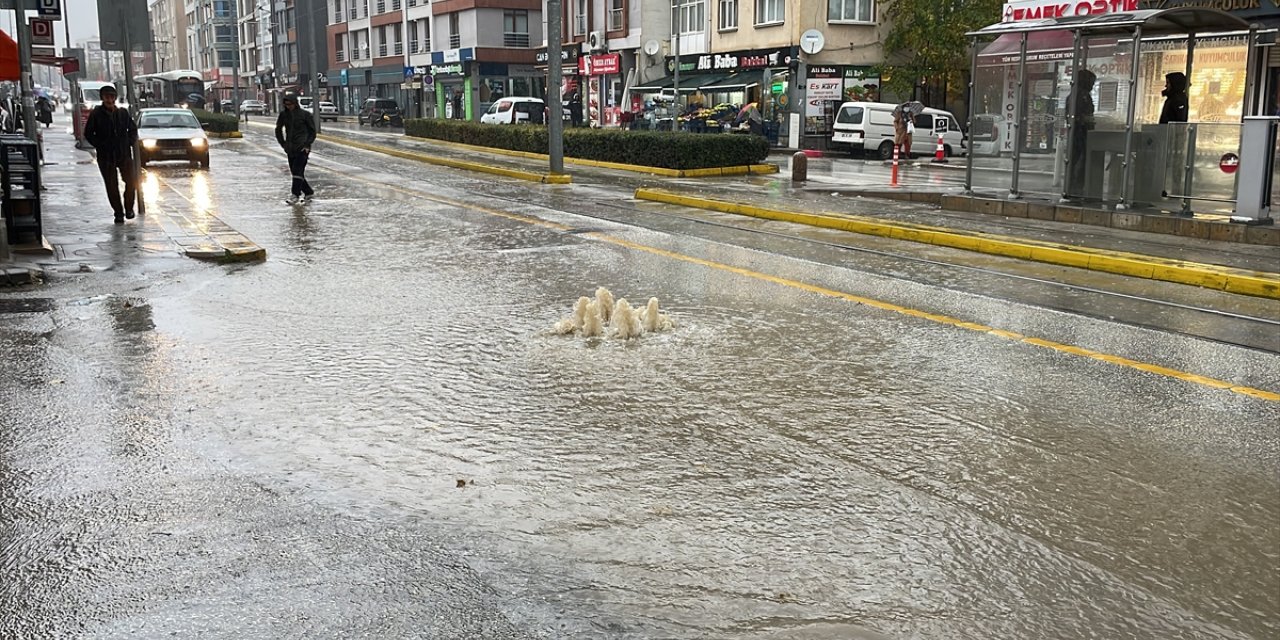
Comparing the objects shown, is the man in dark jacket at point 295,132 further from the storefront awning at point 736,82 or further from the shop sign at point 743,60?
the storefront awning at point 736,82

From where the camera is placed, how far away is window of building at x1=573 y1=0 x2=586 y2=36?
55.9 m

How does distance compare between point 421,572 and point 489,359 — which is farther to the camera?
point 489,359

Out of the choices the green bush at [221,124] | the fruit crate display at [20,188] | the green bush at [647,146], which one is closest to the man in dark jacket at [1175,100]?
the green bush at [647,146]

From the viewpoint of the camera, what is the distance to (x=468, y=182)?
74.0ft

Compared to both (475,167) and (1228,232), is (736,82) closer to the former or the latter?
(475,167)

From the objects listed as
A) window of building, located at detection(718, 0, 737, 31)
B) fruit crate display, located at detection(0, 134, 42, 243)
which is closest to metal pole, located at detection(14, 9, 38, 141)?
fruit crate display, located at detection(0, 134, 42, 243)

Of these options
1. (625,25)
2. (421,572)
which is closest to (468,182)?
(421,572)

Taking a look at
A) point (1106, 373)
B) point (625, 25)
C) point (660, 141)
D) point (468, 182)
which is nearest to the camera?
point (1106, 373)

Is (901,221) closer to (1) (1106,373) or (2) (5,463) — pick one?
(1) (1106,373)

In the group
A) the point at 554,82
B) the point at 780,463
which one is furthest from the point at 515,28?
the point at 780,463

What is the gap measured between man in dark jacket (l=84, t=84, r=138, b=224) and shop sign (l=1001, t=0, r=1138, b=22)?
1718cm

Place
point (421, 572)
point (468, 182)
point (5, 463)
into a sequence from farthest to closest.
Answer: point (468, 182), point (5, 463), point (421, 572)

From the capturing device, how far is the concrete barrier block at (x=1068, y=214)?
15.5 meters

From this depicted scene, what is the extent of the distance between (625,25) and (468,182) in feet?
101
